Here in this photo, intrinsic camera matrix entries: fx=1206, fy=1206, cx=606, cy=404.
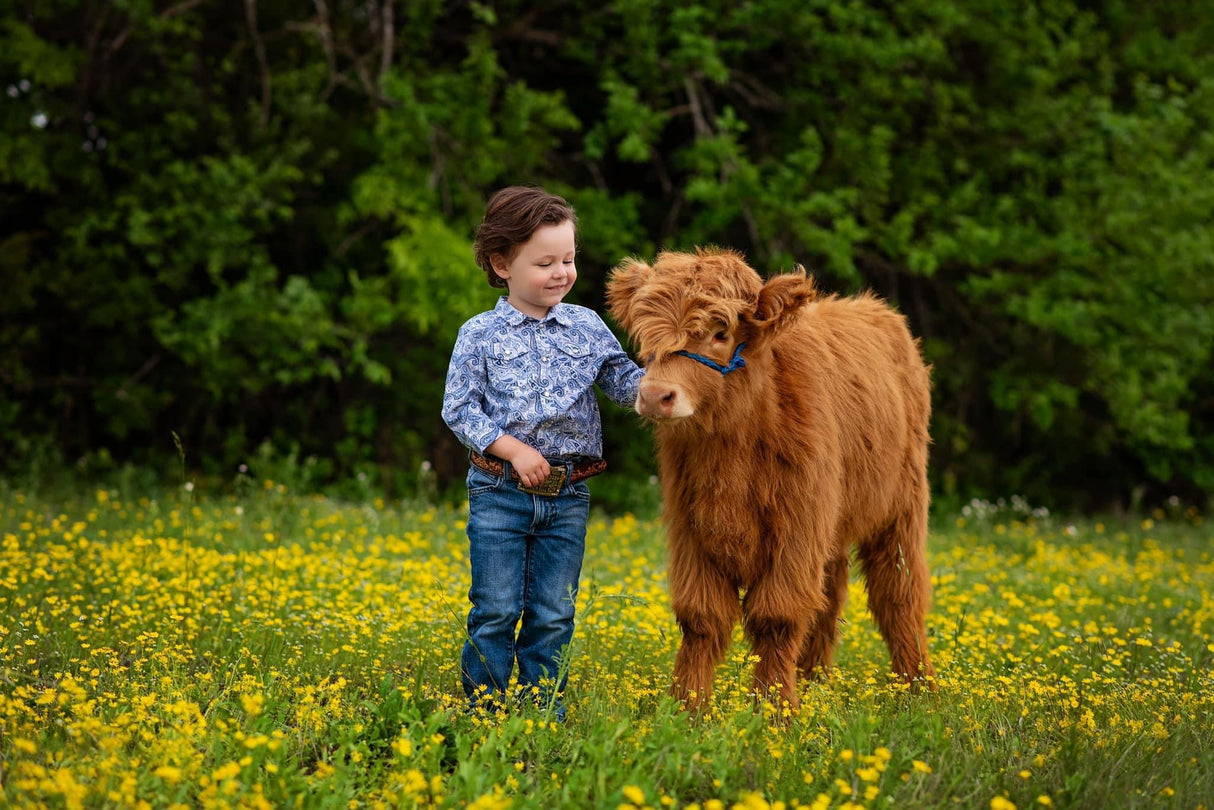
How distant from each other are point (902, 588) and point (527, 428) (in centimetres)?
209

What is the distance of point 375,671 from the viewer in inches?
182

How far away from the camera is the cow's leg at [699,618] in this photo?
4242 millimetres

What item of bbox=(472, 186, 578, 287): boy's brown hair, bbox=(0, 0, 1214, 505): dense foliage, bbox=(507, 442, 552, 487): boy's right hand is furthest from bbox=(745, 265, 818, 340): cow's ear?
bbox=(0, 0, 1214, 505): dense foliage

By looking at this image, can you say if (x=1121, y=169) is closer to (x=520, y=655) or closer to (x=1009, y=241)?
(x=1009, y=241)

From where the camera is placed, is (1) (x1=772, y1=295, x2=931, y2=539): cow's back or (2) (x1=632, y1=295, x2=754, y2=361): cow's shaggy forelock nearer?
(2) (x1=632, y1=295, x2=754, y2=361): cow's shaggy forelock

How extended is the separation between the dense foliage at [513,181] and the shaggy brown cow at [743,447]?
19.8 feet

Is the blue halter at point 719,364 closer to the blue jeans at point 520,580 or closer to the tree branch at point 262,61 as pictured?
the blue jeans at point 520,580

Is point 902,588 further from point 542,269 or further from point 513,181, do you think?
point 513,181

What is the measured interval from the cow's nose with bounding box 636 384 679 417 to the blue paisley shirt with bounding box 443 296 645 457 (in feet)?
0.89

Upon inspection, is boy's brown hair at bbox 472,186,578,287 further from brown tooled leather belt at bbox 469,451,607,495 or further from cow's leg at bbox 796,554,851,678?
cow's leg at bbox 796,554,851,678

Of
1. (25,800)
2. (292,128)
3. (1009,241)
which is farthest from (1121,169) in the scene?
(25,800)

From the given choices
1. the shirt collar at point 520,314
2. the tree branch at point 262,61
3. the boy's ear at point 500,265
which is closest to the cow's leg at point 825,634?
the shirt collar at point 520,314

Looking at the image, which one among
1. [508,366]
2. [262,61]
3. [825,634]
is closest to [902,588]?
[825,634]

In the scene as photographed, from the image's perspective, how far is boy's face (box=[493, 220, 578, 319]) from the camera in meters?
4.07
